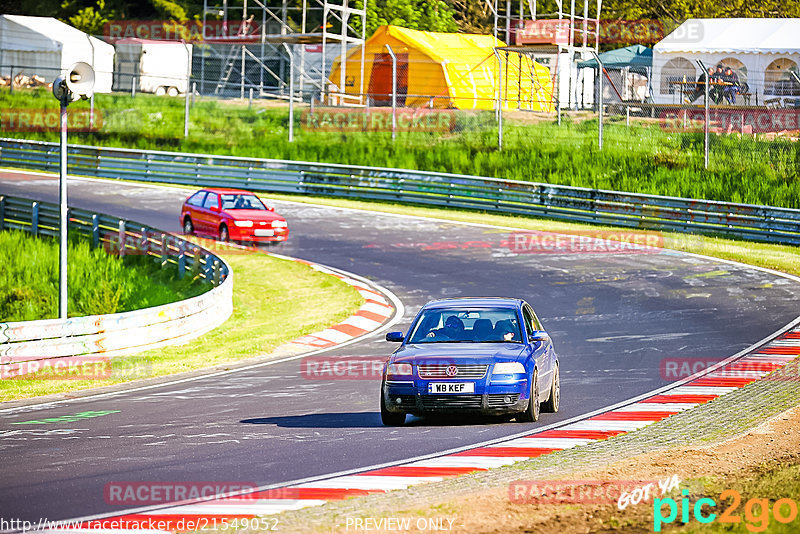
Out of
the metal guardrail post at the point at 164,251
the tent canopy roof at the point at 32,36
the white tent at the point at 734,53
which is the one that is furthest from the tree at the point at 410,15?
the metal guardrail post at the point at 164,251

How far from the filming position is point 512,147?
3816cm

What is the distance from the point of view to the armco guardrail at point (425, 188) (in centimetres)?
2964

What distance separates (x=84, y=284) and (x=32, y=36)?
1351 inches

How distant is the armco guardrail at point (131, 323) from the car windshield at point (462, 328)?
6.05 metres

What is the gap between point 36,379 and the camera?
16016mm

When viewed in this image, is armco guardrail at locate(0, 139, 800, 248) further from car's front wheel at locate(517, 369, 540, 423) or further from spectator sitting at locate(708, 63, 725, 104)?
car's front wheel at locate(517, 369, 540, 423)

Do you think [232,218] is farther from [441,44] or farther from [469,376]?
[441,44]

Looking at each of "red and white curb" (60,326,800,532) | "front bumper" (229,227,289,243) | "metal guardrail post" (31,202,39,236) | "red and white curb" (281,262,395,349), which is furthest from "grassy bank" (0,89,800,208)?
"red and white curb" (60,326,800,532)

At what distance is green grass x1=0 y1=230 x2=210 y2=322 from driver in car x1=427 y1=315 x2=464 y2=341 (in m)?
11.3

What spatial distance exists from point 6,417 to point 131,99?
37882 millimetres

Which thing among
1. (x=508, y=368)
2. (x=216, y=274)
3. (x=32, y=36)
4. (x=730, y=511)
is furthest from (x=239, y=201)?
(x=32, y=36)

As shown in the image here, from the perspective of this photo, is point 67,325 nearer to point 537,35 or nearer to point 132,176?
point 132,176

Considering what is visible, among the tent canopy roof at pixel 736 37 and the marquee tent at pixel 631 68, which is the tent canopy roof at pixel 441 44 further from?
the tent canopy roof at pixel 736 37

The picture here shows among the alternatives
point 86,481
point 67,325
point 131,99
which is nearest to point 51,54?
point 131,99
